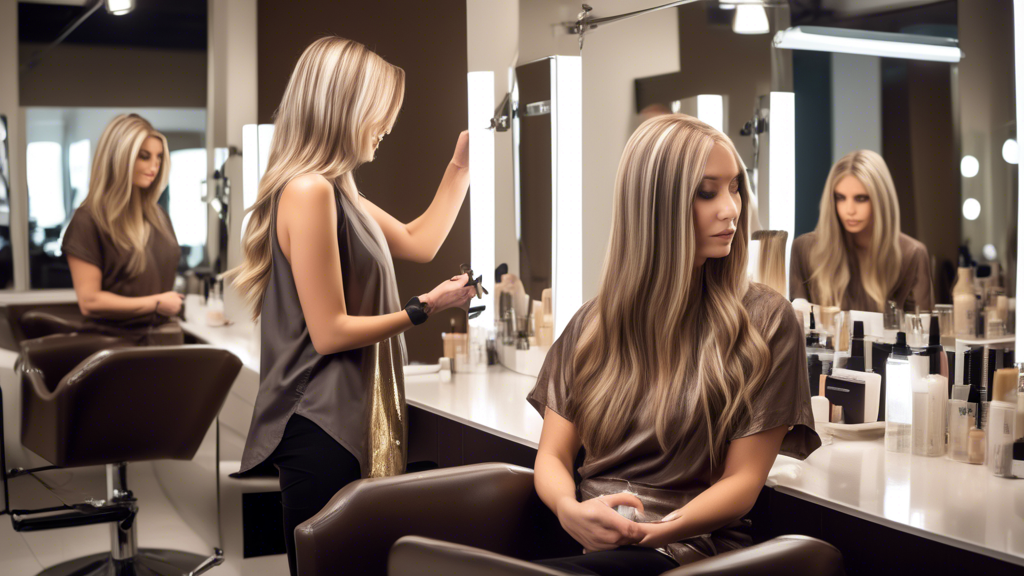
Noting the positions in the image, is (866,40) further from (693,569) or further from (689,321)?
(693,569)

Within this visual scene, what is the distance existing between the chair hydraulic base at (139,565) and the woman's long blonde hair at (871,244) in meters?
2.13

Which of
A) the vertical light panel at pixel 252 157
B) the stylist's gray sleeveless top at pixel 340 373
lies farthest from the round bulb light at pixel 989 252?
the vertical light panel at pixel 252 157

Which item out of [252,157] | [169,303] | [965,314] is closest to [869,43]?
[965,314]

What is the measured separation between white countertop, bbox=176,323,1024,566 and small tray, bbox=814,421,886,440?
1 centimetres

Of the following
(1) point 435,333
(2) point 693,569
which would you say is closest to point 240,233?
(1) point 435,333

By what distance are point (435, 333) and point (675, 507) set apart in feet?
5.50

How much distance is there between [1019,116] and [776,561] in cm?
107

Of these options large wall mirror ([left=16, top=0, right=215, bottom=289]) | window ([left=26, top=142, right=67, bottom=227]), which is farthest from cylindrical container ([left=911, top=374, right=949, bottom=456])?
window ([left=26, top=142, right=67, bottom=227])

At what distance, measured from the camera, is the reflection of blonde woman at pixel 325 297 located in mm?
1646

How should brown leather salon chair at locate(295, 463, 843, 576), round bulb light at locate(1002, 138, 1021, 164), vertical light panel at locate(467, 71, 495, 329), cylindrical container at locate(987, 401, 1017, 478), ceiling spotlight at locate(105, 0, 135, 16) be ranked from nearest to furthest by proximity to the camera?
brown leather salon chair at locate(295, 463, 843, 576) < cylindrical container at locate(987, 401, 1017, 478) < round bulb light at locate(1002, 138, 1021, 164) < vertical light panel at locate(467, 71, 495, 329) < ceiling spotlight at locate(105, 0, 135, 16)

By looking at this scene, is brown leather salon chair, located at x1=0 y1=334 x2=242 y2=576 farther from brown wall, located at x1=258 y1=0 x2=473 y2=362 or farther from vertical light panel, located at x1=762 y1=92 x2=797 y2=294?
vertical light panel, located at x1=762 y1=92 x2=797 y2=294

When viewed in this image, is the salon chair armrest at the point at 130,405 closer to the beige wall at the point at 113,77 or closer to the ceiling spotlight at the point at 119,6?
the beige wall at the point at 113,77

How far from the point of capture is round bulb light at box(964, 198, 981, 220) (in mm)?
1678

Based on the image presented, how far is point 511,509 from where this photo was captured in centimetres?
141
